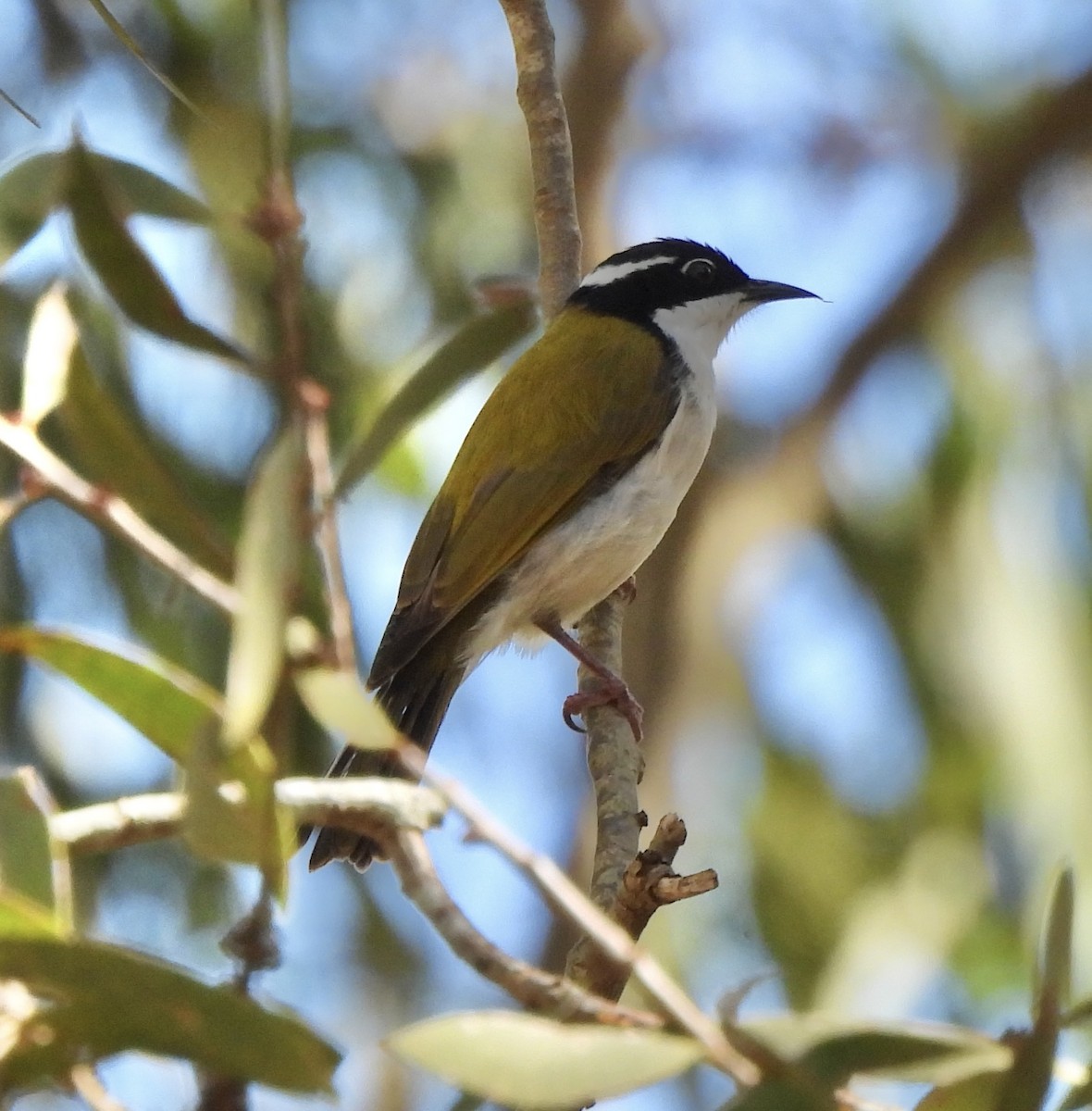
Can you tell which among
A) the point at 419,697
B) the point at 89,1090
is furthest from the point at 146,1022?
the point at 419,697

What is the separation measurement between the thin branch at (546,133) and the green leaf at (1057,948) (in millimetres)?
2344

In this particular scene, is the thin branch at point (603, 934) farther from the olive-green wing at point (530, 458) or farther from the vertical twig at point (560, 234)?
the olive-green wing at point (530, 458)

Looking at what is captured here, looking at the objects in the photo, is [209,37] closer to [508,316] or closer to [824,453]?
[824,453]

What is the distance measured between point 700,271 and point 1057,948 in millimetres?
3170

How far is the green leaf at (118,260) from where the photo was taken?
1.90 meters

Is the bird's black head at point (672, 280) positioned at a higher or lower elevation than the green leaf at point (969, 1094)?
higher

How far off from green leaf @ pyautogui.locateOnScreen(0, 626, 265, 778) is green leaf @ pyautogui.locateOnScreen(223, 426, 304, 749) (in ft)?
0.43

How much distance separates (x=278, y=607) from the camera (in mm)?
1383

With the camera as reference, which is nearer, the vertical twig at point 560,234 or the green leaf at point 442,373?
the green leaf at point 442,373

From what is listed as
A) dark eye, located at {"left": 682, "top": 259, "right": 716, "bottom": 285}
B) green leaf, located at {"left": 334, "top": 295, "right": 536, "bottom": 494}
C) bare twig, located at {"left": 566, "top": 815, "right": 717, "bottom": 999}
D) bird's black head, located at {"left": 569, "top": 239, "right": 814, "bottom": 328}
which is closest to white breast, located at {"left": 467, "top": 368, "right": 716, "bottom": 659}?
bird's black head, located at {"left": 569, "top": 239, "right": 814, "bottom": 328}

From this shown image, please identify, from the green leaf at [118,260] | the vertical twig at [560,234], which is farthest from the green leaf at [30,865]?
the vertical twig at [560,234]

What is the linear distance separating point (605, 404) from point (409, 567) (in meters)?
0.61

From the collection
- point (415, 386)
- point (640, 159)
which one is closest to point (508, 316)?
point (415, 386)

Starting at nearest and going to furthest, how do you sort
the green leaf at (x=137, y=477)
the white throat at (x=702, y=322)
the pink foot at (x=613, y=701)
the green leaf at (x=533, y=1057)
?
1. the green leaf at (x=533, y=1057)
2. the green leaf at (x=137, y=477)
3. the pink foot at (x=613, y=701)
4. the white throat at (x=702, y=322)
